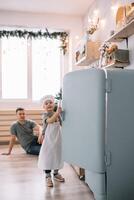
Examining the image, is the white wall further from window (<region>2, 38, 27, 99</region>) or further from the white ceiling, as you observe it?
window (<region>2, 38, 27, 99</region>)

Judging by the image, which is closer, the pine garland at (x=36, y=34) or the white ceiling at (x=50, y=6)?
the white ceiling at (x=50, y=6)

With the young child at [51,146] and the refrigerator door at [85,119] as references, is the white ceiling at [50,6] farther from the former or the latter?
the refrigerator door at [85,119]

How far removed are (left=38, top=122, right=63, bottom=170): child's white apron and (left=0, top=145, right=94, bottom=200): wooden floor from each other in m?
0.19

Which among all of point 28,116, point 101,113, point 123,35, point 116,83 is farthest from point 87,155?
point 28,116

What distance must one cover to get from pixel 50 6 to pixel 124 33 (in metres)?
2.30

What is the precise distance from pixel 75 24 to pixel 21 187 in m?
3.67

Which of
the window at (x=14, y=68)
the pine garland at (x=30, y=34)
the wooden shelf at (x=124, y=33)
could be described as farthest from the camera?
the window at (x=14, y=68)

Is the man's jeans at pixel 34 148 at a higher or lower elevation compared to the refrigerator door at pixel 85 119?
lower

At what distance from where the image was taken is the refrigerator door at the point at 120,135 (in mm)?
2211

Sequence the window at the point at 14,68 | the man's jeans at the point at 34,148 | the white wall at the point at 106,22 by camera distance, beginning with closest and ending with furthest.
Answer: the white wall at the point at 106,22 → the man's jeans at the point at 34,148 → the window at the point at 14,68


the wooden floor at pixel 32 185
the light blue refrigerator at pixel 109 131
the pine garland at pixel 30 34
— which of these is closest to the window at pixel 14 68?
the pine garland at pixel 30 34

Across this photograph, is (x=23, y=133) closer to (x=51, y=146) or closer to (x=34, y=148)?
(x=34, y=148)

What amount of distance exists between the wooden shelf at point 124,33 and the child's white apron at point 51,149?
120 cm

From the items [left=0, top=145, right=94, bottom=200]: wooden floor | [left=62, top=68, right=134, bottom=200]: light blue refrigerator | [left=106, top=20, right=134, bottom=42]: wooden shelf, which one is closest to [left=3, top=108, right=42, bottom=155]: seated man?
[left=0, top=145, right=94, bottom=200]: wooden floor
